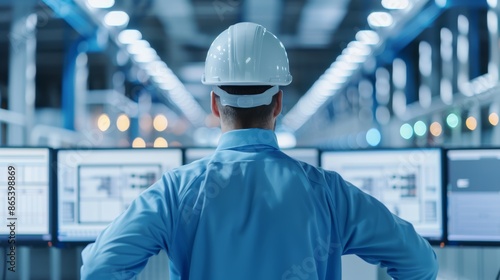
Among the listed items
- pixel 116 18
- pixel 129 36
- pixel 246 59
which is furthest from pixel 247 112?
pixel 129 36

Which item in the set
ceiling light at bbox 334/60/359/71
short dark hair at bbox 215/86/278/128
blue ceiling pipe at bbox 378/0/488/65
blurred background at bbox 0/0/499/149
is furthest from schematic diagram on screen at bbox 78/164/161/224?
ceiling light at bbox 334/60/359/71

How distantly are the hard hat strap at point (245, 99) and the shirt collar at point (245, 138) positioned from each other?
0.05 meters

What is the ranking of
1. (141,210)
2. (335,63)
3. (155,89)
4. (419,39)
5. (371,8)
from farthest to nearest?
(155,89), (335,63), (419,39), (371,8), (141,210)

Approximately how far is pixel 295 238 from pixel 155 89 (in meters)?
13.4

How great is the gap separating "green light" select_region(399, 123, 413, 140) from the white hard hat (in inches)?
276

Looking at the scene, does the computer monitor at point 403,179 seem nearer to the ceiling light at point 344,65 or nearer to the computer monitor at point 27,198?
the computer monitor at point 27,198

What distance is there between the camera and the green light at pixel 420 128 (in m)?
7.31

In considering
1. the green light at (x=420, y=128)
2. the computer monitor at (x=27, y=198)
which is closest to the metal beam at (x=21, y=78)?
the computer monitor at (x=27, y=198)

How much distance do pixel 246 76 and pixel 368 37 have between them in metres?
7.35

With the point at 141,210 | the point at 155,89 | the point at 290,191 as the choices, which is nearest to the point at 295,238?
the point at 290,191

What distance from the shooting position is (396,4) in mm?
6121

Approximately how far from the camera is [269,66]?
144cm

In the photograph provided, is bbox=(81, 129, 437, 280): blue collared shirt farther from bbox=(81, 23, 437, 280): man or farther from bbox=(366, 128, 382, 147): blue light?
bbox=(366, 128, 382, 147): blue light

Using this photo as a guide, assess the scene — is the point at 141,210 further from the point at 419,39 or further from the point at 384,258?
the point at 419,39
